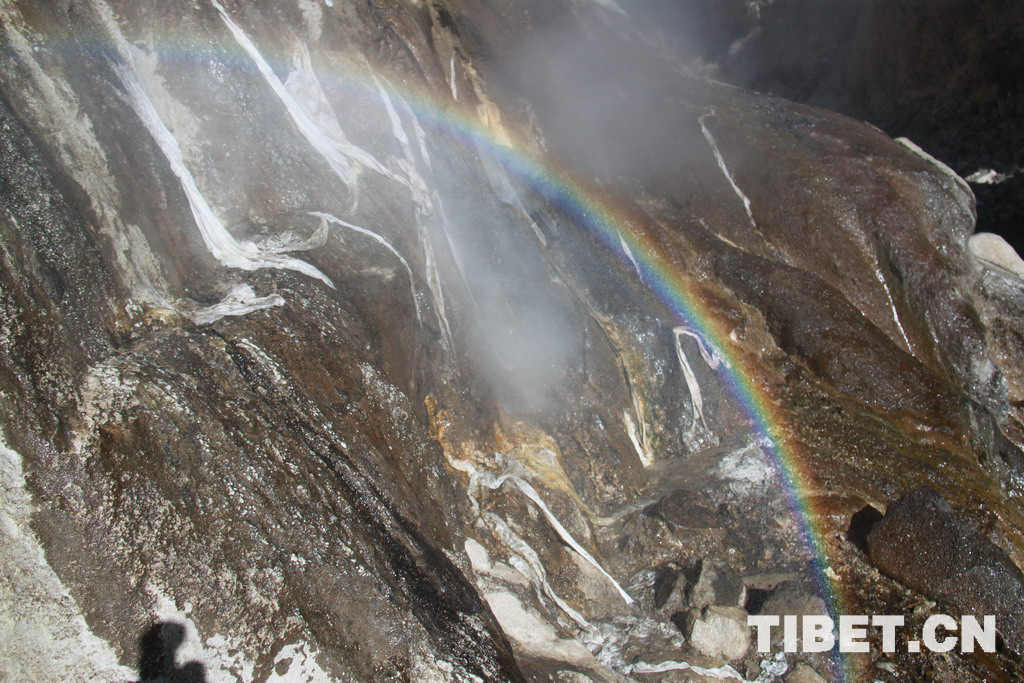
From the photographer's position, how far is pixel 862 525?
591 centimetres

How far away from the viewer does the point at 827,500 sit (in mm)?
6004

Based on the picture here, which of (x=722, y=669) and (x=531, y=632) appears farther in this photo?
(x=722, y=669)

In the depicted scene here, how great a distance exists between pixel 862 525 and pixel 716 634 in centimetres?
179

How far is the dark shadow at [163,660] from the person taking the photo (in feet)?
8.20

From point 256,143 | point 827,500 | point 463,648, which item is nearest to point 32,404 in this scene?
point 463,648

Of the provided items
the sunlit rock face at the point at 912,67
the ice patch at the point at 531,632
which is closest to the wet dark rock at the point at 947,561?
the ice patch at the point at 531,632

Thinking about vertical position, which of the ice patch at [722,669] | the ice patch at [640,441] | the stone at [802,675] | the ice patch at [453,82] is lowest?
the stone at [802,675]

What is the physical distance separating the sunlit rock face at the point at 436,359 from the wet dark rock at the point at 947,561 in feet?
0.66

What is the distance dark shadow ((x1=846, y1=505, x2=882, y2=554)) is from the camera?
19.1 feet

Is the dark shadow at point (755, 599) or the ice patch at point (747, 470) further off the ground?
the ice patch at point (747, 470)

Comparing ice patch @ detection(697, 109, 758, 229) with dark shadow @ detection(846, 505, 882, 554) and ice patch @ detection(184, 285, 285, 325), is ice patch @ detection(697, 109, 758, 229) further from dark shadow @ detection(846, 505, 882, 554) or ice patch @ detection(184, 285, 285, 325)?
ice patch @ detection(184, 285, 285, 325)

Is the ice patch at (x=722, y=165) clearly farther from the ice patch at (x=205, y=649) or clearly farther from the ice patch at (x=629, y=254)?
the ice patch at (x=205, y=649)

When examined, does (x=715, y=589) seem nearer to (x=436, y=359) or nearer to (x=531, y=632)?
(x=531, y=632)

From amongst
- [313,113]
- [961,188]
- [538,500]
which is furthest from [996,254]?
[313,113]
